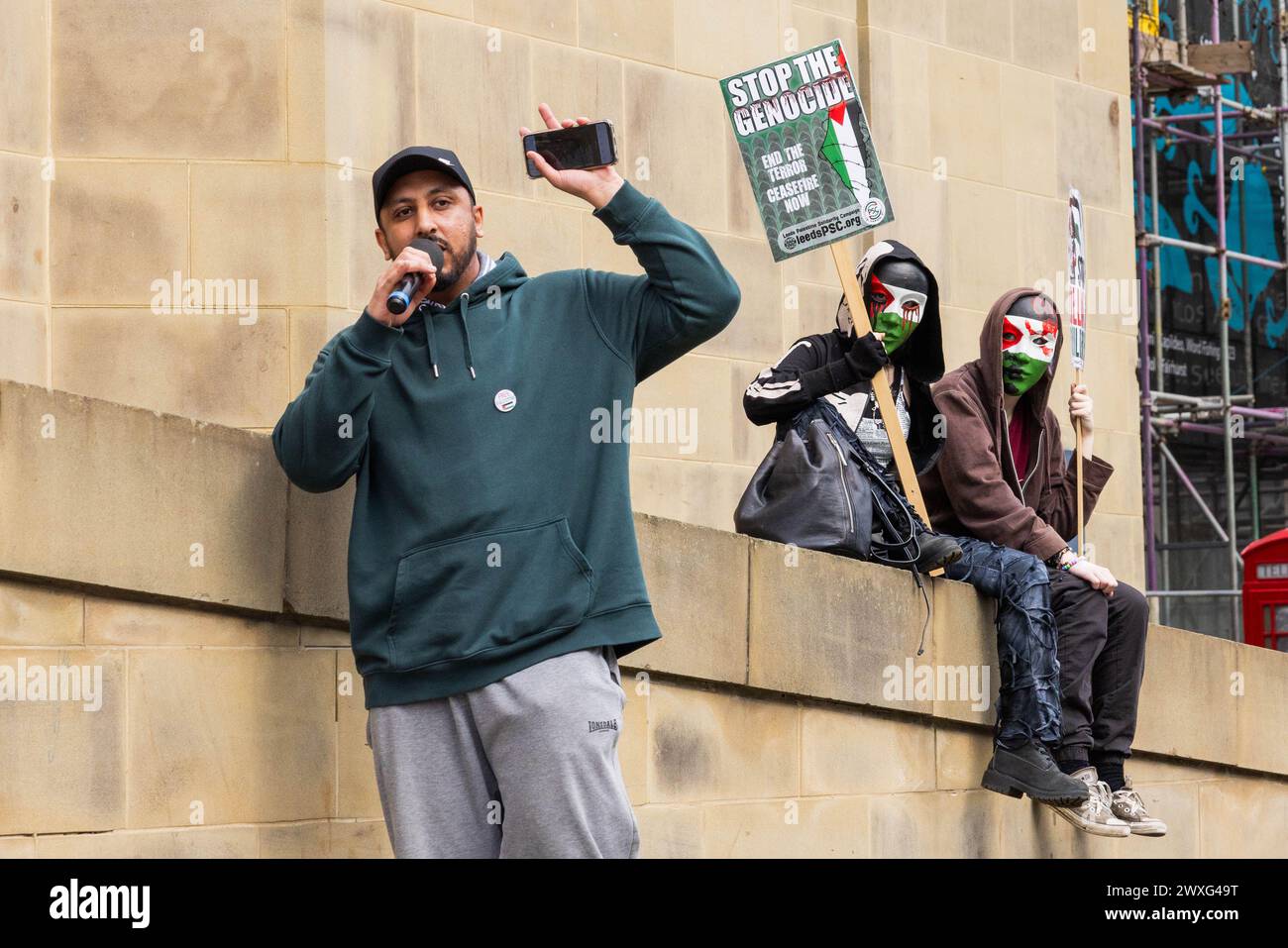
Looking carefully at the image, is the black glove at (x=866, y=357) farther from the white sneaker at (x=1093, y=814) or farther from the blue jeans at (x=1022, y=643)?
the white sneaker at (x=1093, y=814)

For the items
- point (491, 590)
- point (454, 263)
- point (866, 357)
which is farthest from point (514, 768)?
point (866, 357)

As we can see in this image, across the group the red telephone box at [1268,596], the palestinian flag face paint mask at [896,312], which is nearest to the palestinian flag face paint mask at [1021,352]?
the palestinian flag face paint mask at [896,312]

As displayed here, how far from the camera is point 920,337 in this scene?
6297 millimetres

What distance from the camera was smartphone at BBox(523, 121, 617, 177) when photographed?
12.7 ft

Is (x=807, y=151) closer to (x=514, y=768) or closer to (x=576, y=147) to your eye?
(x=576, y=147)

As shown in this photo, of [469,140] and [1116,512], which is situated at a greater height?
[469,140]

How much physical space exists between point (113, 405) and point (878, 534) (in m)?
2.78

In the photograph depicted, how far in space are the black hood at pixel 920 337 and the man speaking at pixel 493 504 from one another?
8.30 feet

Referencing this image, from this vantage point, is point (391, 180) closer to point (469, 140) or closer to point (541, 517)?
point (541, 517)

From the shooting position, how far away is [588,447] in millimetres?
3725

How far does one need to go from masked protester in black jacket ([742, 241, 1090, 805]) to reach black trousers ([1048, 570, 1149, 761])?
0.46 feet

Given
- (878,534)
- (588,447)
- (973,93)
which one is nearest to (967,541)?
(878,534)

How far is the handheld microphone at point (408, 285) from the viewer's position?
3564 millimetres

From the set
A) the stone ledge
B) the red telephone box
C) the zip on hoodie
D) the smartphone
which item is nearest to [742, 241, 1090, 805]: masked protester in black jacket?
the zip on hoodie
